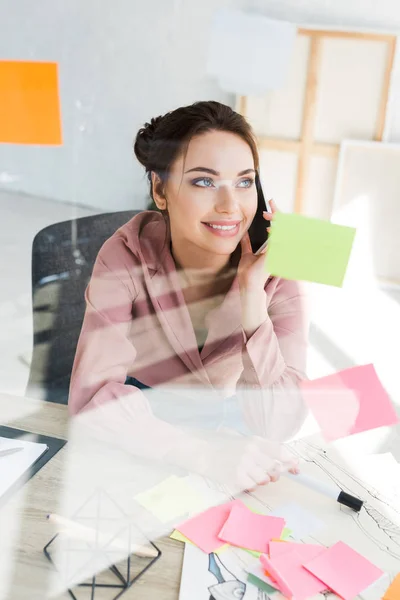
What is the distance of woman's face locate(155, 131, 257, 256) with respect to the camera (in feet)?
2.81

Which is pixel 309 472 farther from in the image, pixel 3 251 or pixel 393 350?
pixel 3 251

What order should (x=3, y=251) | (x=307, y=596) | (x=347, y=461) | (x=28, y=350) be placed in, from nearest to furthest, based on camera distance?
1. (x=307, y=596)
2. (x=347, y=461)
3. (x=3, y=251)
4. (x=28, y=350)

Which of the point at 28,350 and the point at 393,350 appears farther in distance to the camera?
the point at 28,350

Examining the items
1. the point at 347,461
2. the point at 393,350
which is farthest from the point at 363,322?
the point at 347,461

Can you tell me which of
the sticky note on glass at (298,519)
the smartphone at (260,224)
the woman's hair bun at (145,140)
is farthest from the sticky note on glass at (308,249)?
the sticky note on glass at (298,519)

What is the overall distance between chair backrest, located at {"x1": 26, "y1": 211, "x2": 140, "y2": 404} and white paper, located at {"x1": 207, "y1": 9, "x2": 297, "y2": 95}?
0.95 feet

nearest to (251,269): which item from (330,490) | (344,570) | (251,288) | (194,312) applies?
(251,288)

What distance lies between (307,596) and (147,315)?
0.51m

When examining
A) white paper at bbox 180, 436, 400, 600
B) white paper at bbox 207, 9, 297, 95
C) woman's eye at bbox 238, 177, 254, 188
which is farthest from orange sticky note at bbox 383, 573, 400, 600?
white paper at bbox 207, 9, 297, 95

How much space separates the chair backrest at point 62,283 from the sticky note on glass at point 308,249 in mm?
284

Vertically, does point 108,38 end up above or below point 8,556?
above

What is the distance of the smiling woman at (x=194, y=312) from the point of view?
2.83 feet

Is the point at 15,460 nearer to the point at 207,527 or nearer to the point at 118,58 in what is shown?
the point at 207,527

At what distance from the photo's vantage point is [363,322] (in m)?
1.23
